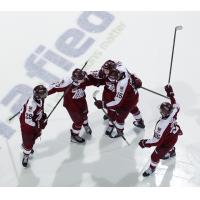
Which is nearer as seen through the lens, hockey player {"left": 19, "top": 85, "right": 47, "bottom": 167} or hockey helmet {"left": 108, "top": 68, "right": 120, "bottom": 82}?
hockey player {"left": 19, "top": 85, "right": 47, "bottom": 167}

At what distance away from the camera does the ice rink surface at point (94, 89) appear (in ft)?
16.6

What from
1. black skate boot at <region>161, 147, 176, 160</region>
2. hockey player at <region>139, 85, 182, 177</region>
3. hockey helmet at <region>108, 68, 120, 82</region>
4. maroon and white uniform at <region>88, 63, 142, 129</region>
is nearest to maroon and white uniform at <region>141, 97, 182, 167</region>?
hockey player at <region>139, 85, 182, 177</region>

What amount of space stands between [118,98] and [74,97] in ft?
1.26

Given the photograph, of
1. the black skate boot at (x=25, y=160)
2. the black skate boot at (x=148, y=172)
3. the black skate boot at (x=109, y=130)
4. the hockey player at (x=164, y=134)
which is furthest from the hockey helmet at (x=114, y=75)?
the black skate boot at (x=25, y=160)

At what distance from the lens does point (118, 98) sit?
16.0ft

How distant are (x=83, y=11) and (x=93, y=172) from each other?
213 cm

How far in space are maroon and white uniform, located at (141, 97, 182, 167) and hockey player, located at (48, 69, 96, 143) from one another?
0.70 meters

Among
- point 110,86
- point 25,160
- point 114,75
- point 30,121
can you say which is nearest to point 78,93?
point 110,86

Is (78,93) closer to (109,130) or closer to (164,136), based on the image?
(109,130)

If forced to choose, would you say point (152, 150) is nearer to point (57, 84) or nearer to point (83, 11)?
point (57, 84)

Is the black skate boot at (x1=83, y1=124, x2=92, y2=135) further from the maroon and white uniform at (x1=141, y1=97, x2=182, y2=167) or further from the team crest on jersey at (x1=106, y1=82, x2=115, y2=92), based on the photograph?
the maroon and white uniform at (x1=141, y1=97, x2=182, y2=167)

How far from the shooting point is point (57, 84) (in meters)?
4.89

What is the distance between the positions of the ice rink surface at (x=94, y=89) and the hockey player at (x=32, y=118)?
32 cm

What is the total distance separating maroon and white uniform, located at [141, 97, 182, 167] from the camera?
455cm
